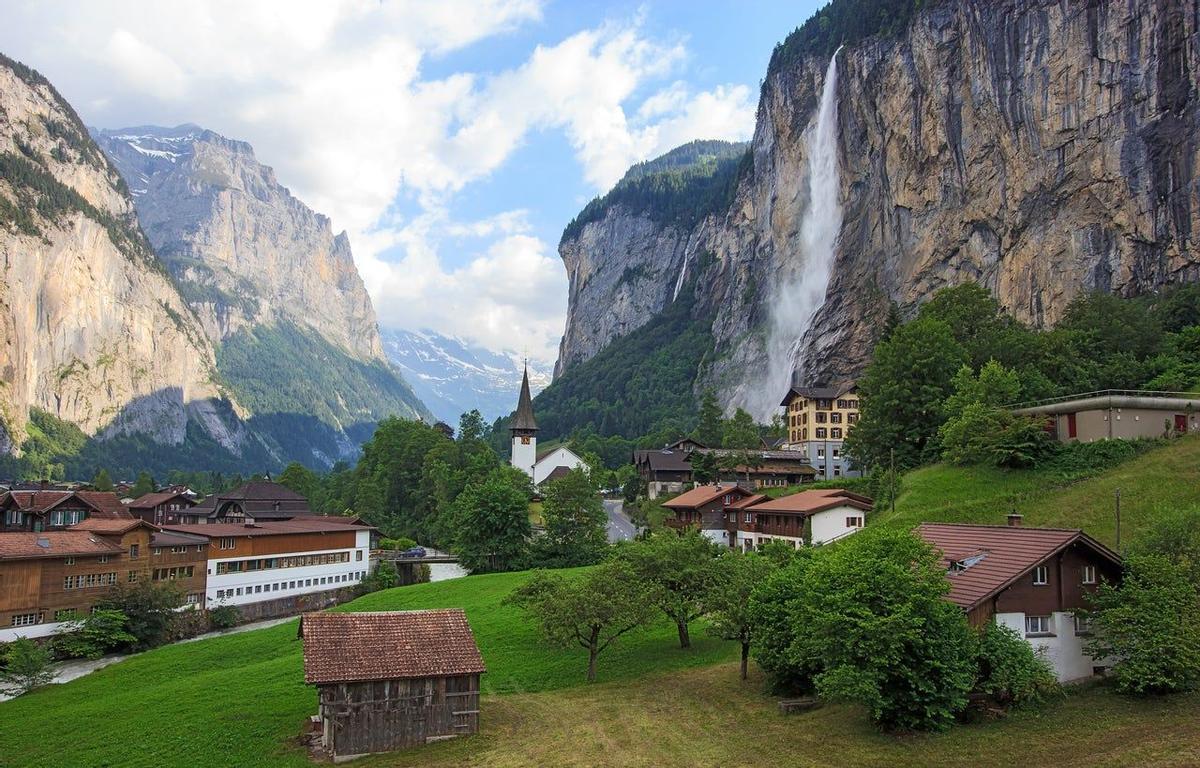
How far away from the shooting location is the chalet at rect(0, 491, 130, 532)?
7425cm

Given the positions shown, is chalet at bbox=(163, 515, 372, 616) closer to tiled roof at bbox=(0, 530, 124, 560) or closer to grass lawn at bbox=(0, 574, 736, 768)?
tiled roof at bbox=(0, 530, 124, 560)

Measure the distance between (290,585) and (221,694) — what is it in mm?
35172

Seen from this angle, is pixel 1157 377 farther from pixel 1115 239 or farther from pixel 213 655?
pixel 213 655

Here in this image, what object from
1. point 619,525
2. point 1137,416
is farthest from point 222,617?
point 1137,416

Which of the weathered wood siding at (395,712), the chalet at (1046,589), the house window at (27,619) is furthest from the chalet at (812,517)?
the house window at (27,619)

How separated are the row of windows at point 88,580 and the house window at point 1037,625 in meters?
53.0

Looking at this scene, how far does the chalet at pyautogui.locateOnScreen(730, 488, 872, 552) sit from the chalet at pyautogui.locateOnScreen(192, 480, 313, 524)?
54638mm

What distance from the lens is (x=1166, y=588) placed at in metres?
25.8

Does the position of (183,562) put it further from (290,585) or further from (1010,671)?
(1010,671)

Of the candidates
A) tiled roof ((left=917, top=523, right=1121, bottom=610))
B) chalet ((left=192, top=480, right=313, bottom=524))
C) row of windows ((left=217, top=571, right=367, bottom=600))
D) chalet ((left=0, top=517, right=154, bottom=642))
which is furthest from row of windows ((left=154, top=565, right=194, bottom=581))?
tiled roof ((left=917, top=523, right=1121, bottom=610))

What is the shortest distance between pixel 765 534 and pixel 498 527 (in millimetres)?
22794

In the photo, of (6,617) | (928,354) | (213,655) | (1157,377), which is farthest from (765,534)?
(6,617)

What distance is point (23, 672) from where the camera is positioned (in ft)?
136

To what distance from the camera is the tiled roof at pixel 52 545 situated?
4956 cm
